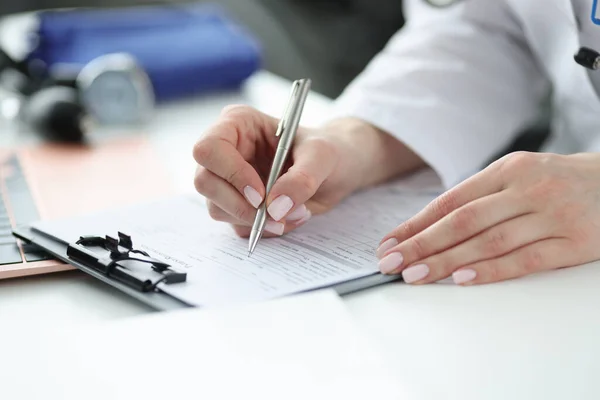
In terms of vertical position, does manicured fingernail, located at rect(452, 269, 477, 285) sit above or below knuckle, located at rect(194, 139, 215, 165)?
below

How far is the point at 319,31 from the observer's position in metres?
1.40

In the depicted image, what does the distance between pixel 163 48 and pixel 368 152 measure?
1.87ft

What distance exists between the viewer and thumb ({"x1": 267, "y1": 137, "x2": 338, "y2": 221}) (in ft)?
2.17

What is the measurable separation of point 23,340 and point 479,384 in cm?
32

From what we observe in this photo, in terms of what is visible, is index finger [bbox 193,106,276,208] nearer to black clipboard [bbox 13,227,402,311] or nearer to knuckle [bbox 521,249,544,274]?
black clipboard [bbox 13,227,402,311]

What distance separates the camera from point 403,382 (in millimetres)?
488

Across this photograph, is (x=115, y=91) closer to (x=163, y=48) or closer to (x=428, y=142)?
(x=163, y=48)

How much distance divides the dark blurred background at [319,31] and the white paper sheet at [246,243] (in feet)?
1.83

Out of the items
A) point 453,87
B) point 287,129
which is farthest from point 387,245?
point 453,87

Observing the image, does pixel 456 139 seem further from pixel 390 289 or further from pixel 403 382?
pixel 403 382

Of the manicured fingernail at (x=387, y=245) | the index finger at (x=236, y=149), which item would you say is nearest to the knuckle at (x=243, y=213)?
the index finger at (x=236, y=149)

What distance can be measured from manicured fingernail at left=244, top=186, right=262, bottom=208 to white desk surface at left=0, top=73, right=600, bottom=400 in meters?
0.12

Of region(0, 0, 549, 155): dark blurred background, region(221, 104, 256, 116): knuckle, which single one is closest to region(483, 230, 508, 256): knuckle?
region(221, 104, 256, 116): knuckle

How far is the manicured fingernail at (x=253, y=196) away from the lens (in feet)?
2.18
